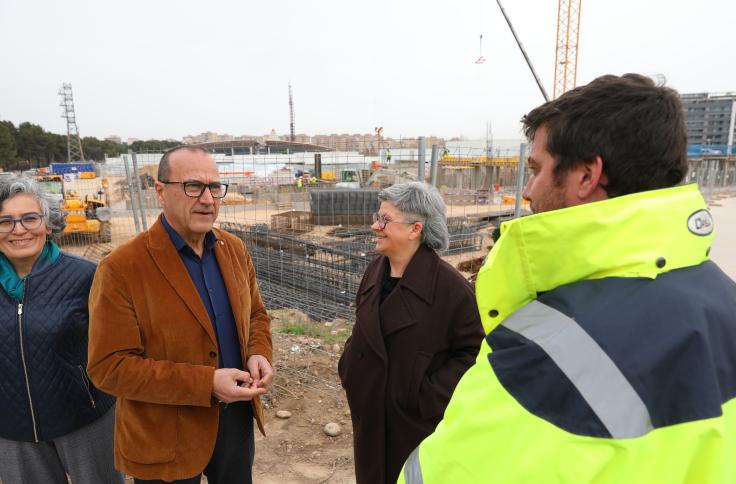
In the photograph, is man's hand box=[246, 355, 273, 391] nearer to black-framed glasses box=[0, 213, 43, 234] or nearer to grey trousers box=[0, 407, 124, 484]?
grey trousers box=[0, 407, 124, 484]

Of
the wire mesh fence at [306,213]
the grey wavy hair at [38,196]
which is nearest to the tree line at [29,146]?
the wire mesh fence at [306,213]

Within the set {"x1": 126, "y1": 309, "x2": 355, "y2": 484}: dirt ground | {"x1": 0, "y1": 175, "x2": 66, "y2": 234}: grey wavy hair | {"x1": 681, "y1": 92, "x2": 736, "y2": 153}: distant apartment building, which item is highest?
{"x1": 681, "y1": 92, "x2": 736, "y2": 153}: distant apartment building

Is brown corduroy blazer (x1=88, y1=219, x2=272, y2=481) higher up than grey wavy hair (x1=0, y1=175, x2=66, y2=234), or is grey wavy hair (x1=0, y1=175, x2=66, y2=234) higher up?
grey wavy hair (x1=0, y1=175, x2=66, y2=234)

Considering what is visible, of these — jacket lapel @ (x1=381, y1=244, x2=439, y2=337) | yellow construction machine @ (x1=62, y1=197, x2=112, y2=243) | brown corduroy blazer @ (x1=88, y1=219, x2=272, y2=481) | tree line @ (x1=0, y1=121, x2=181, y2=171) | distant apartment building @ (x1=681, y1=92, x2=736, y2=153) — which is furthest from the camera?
distant apartment building @ (x1=681, y1=92, x2=736, y2=153)

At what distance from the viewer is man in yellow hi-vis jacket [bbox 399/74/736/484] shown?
0.73 meters

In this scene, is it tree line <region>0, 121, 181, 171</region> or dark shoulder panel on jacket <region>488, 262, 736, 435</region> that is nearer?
dark shoulder panel on jacket <region>488, 262, 736, 435</region>

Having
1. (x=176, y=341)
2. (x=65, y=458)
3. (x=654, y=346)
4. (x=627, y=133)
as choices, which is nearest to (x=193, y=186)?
(x=176, y=341)

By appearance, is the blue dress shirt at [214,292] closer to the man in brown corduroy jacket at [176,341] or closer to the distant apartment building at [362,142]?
the man in brown corduroy jacket at [176,341]

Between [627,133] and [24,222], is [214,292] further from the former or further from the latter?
[627,133]

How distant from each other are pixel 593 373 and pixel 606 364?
0.03 m

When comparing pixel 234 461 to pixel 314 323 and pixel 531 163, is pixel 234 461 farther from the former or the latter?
pixel 314 323

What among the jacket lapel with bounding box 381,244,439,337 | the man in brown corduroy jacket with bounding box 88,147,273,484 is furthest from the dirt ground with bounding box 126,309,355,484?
the jacket lapel with bounding box 381,244,439,337

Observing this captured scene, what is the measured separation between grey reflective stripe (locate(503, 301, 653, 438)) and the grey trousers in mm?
2591

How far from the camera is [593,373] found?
0.76m
